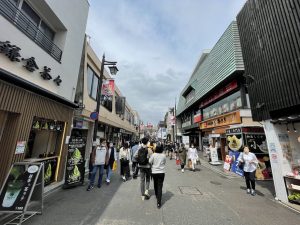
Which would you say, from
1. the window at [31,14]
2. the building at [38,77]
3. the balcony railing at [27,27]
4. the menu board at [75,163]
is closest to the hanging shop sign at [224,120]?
the menu board at [75,163]

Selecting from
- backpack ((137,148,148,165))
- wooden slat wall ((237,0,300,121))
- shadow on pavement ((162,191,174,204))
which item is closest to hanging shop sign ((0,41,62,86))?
backpack ((137,148,148,165))

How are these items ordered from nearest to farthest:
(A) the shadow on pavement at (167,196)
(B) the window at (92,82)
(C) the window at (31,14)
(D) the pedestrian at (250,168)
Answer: (A) the shadow on pavement at (167,196)
(C) the window at (31,14)
(D) the pedestrian at (250,168)
(B) the window at (92,82)

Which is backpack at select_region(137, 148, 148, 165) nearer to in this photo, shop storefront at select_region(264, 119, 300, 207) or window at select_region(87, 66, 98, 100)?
shop storefront at select_region(264, 119, 300, 207)

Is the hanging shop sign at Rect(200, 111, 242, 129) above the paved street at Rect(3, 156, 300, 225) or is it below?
above

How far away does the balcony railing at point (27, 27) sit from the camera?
15.6ft

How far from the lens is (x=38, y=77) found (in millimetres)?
6082

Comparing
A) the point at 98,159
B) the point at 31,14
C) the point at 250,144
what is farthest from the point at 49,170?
the point at 250,144

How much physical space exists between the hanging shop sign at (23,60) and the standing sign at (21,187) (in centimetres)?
311

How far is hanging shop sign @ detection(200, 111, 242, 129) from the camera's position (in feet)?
43.4

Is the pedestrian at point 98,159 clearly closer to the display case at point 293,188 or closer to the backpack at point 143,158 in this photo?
the backpack at point 143,158

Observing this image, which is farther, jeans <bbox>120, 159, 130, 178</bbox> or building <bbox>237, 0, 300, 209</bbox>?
jeans <bbox>120, 159, 130, 178</bbox>

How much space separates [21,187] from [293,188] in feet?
28.0

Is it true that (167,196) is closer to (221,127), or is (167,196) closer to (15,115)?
(15,115)

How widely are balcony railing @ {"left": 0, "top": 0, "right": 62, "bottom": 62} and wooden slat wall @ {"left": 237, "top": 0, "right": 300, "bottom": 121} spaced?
897cm
